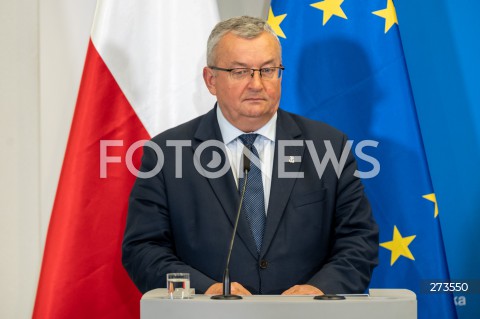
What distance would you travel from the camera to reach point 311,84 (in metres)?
3.68

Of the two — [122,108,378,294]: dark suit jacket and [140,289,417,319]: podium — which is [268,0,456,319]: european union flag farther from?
[140,289,417,319]: podium

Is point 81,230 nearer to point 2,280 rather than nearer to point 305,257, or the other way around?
point 2,280

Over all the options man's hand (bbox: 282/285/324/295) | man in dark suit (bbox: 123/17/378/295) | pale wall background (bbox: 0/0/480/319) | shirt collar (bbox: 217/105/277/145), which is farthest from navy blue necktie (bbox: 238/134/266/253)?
pale wall background (bbox: 0/0/480/319)

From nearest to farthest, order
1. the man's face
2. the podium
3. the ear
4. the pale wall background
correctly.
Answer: the podium
the man's face
the ear
the pale wall background

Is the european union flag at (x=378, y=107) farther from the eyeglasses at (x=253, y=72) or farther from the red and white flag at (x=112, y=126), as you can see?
the eyeglasses at (x=253, y=72)

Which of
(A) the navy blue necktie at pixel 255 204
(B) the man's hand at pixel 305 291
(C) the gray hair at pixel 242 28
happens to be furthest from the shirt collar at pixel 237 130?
(B) the man's hand at pixel 305 291

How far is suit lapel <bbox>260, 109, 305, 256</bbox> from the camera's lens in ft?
9.23

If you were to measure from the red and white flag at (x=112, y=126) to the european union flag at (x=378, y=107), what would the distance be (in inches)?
17.7

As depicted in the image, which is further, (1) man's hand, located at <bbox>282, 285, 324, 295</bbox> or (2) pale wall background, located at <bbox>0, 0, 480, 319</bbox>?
(2) pale wall background, located at <bbox>0, 0, 480, 319</bbox>

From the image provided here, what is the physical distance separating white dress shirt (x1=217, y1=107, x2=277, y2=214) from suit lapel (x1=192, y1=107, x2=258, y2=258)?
0.03 m

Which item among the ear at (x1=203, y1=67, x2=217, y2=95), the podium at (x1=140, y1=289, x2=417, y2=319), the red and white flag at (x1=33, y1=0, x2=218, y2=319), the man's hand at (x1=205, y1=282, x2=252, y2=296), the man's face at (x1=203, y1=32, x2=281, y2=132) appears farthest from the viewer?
the red and white flag at (x1=33, y1=0, x2=218, y2=319)

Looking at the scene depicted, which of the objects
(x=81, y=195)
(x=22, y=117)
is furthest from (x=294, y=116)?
(x=22, y=117)

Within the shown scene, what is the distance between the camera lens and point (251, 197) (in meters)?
2.87

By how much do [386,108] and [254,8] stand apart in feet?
3.59
